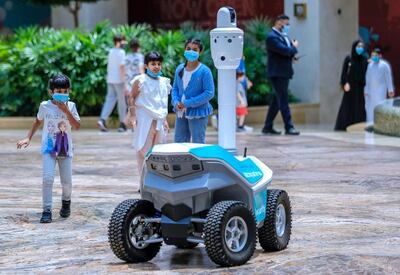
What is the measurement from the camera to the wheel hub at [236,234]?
25.3 feet

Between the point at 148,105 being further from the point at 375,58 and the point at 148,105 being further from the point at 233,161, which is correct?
the point at 375,58

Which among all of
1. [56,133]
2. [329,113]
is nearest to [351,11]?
[329,113]

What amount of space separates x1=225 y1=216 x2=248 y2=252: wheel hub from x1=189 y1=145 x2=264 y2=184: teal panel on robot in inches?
16.2

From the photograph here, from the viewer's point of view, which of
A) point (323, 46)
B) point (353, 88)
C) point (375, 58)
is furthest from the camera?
point (323, 46)

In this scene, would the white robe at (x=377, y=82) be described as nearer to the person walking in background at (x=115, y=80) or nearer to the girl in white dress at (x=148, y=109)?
the person walking in background at (x=115, y=80)

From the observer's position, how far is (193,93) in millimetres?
11180

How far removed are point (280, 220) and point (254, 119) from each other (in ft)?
44.1

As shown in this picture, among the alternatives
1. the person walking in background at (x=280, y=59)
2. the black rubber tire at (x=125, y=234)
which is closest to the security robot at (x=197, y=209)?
the black rubber tire at (x=125, y=234)

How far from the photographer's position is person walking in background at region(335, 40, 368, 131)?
20.0 metres

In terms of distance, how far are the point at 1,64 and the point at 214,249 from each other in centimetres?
1487

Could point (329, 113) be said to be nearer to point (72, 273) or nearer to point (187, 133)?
point (187, 133)

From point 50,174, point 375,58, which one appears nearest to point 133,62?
point 375,58

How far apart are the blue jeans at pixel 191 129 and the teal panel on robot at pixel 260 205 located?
9.98 ft

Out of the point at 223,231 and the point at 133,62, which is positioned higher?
the point at 133,62
